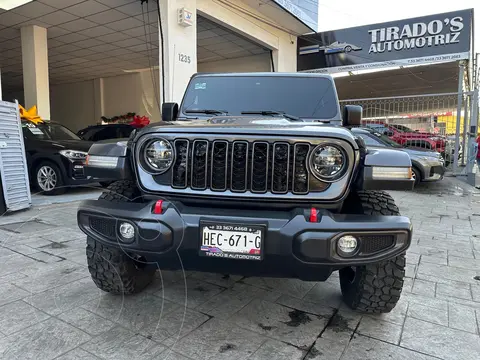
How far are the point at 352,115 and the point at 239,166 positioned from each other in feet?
4.50

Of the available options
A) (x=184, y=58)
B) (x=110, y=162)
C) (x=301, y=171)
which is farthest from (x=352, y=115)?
(x=184, y=58)

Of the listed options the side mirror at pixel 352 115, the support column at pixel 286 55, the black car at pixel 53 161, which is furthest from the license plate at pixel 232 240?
the support column at pixel 286 55

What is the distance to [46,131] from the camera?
762 centimetres

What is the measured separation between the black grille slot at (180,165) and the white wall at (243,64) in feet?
38.5

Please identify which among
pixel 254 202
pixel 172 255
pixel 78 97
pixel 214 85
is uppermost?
pixel 78 97

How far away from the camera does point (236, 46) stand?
12.6 m

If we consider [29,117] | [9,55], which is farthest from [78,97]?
[29,117]

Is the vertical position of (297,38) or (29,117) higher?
(297,38)

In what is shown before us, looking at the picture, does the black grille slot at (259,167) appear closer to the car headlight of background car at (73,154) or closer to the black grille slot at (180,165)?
the black grille slot at (180,165)

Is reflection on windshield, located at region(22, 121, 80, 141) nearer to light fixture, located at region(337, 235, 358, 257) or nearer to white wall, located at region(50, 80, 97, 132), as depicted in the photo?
light fixture, located at region(337, 235, 358, 257)

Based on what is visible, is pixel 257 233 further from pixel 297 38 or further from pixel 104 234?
pixel 297 38

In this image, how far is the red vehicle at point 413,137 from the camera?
10211mm

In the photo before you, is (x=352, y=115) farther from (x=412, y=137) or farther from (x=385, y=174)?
(x=412, y=137)

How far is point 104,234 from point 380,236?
5.26 feet
